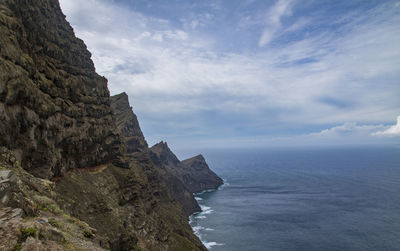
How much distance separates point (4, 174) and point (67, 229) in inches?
255

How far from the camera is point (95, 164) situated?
4819cm

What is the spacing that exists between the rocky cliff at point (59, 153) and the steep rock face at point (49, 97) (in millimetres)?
139

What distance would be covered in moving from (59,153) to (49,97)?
871cm

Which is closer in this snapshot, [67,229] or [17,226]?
[17,226]

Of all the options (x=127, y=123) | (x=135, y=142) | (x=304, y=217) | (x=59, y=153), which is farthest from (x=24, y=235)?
(x=304, y=217)

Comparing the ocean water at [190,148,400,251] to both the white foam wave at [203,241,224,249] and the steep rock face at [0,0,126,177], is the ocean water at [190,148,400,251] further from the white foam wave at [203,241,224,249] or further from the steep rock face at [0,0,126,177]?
the steep rock face at [0,0,126,177]

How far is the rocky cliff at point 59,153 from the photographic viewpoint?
1366 cm

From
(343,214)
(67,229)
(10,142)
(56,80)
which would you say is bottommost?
(343,214)

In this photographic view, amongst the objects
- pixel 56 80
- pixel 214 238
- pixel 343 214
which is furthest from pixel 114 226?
pixel 343 214

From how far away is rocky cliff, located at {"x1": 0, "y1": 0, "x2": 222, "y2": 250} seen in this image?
13.7m

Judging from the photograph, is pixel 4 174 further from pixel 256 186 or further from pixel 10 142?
pixel 256 186

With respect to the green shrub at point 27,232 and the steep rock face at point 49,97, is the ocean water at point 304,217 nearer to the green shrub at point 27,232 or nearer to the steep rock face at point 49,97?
the steep rock face at point 49,97

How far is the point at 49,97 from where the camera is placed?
35469mm

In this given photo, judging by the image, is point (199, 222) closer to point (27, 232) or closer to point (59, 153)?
point (59, 153)
